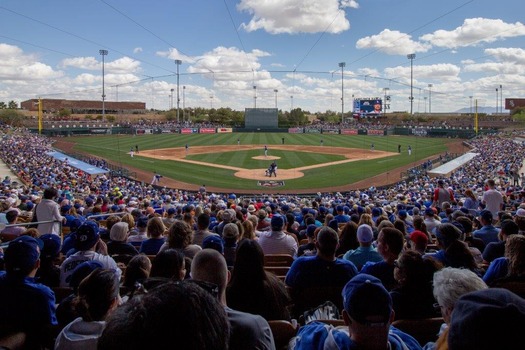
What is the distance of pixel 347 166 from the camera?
42625mm

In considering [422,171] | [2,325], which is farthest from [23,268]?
[422,171]

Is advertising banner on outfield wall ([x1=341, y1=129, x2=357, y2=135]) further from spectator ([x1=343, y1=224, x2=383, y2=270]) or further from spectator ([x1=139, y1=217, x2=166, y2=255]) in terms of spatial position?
spectator ([x1=343, y1=224, x2=383, y2=270])

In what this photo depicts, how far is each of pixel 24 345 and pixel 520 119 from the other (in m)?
114

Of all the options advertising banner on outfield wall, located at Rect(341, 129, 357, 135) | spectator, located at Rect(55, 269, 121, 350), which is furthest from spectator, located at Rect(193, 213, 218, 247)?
advertising banner on outfield wall, located at Rect(341, 129, 357, 135)

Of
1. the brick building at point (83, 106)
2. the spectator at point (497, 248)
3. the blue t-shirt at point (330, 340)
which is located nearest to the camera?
the blue t-shirt at point (330, 340)

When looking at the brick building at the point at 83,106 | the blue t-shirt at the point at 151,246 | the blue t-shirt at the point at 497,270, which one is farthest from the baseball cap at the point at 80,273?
the brick building at the point at 83,106

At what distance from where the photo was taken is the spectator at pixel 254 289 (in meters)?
3.88

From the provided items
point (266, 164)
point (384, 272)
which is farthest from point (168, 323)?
point (266, 164)

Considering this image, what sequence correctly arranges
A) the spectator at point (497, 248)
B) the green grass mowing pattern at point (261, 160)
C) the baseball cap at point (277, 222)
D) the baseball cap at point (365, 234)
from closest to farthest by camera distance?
the baseball cap at point (365, 234) < the spectator at point (497, 248) < the baseball cap at point (277, 222) < the green grass mowing pattern at point (261, 160)

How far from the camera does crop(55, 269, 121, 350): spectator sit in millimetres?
2971

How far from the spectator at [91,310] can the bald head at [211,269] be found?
69 cm

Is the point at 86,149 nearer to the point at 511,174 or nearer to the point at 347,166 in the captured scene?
the point at 347,166

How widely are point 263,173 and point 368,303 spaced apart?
35.6m

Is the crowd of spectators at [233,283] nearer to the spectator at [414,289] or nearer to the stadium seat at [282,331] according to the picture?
the spectator at [414,289]
